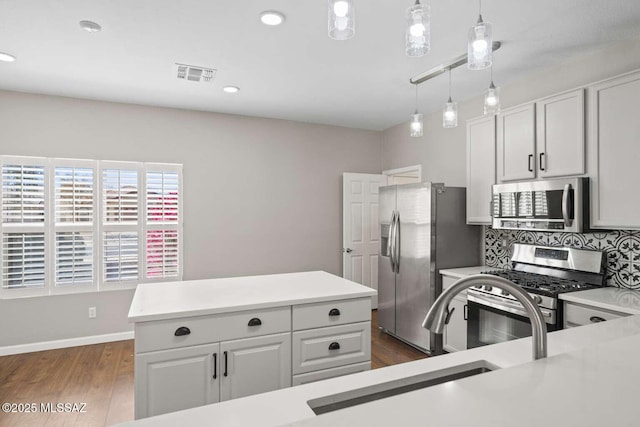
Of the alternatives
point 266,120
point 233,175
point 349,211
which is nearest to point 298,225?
point 349,211

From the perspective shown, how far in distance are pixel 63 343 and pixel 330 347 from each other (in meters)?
3.19

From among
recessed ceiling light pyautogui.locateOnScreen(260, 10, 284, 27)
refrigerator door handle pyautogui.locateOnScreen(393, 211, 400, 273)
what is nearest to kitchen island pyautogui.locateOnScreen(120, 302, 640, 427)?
recessed ceiling light pyautogui.locateOnScreen(260, 10, 284, 27)

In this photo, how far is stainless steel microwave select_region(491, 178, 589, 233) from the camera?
8.71 feet

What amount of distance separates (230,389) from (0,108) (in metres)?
3.70

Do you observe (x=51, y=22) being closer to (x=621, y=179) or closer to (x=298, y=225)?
(x=298, y=225)

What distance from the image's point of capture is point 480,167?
358 centimetres

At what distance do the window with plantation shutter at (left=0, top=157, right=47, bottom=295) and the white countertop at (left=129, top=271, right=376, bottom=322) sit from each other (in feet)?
6.80

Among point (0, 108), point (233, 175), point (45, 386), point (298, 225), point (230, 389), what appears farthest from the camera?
point (298, 225)

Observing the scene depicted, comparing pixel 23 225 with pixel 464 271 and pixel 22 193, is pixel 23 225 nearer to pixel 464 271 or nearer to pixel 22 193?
pixel 22 193

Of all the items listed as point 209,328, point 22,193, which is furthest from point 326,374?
point 22,193

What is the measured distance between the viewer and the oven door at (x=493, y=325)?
2607mm

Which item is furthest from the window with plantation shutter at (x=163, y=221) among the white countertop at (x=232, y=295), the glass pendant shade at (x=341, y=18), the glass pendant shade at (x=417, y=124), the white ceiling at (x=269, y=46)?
the glass pendant shade at (x=341, y=18)

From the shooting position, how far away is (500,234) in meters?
3.69

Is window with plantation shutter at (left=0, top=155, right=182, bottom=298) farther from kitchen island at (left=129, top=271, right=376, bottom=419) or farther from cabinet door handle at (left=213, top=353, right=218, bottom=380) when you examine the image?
cabinet door handle at (left=213, top=353, right=218, bottom=380)
